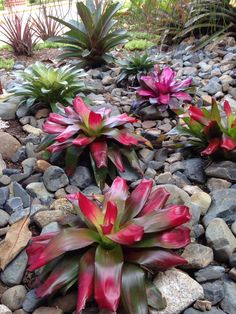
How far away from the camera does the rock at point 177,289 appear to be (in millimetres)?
1437

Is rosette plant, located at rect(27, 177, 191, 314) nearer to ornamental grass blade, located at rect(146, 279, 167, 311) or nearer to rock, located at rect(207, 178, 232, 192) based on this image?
ornamental grass blade, located at rect(146, 279, 167, 311)

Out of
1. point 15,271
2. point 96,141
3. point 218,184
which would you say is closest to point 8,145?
point 96,141

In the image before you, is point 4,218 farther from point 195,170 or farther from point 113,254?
point 195,170

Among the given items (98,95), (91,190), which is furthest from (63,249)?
(98,95)

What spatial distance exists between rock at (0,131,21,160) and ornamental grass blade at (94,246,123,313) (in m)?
1.17

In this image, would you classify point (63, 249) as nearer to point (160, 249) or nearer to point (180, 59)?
point (160, 249)

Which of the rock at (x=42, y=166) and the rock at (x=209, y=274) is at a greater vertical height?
the rock at (x=42, y=166)

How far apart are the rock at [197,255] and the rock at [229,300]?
0.11 m

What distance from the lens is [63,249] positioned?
145 centimetres

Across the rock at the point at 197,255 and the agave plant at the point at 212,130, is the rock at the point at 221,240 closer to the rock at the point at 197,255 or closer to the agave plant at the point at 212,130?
the rock at the point at 197,255

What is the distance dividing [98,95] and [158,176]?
1.28 metres

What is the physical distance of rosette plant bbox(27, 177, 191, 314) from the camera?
1.37 m

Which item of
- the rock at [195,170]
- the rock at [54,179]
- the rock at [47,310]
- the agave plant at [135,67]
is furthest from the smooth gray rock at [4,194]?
the agave plant at [135,67]

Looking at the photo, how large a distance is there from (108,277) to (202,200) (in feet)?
2.48
